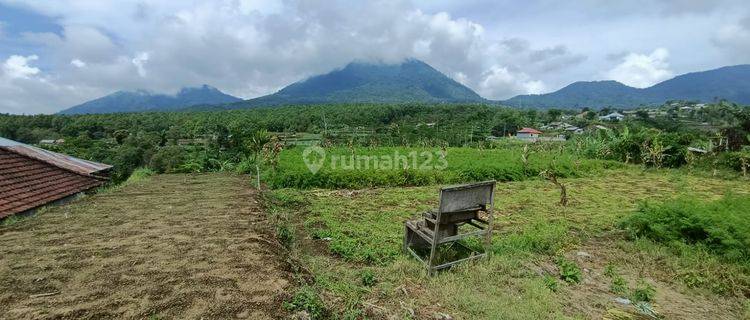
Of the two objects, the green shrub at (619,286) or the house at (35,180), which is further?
the house at (35,180)

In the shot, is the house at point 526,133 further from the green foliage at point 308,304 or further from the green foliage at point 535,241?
the green foliage at point 308,304

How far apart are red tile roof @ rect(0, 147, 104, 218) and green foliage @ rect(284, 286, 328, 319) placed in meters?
7.18

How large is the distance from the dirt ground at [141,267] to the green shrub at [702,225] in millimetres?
5783

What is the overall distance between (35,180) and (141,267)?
7.75 meters

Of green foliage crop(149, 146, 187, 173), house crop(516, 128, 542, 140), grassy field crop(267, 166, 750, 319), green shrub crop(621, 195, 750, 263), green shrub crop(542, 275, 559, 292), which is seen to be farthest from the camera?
house crop(516, 128, 542, 140)

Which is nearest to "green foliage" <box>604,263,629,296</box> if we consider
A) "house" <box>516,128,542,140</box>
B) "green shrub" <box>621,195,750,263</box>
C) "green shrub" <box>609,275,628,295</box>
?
"green shrub" <box>609,275,628,295</box>

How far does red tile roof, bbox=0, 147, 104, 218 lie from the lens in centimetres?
803

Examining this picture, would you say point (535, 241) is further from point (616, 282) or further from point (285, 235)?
point (285, 235)

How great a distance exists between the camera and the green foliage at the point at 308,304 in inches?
138

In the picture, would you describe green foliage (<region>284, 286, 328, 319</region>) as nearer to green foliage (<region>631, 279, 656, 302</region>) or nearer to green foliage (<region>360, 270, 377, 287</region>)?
green foliage (<region>360, 270, 377, 287</region>)

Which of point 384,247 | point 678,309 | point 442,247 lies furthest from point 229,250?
point 678,309

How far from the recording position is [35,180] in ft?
31.3

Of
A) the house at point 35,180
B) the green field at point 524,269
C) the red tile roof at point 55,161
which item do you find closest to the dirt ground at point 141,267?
the green field at point 524,269

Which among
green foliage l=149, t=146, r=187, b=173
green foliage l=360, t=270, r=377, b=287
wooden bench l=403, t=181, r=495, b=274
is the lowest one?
green foliage l=149, t=146, r=187, b=173
